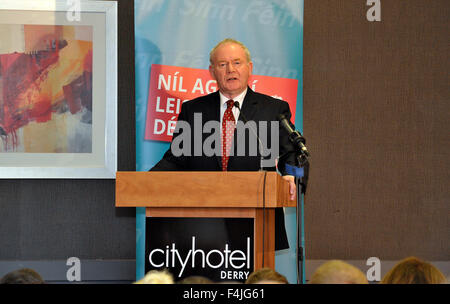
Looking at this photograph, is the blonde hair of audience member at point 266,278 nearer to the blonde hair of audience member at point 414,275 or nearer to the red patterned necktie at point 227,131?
the blonde hair of audience member at point 414,275

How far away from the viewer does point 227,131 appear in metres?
3.32

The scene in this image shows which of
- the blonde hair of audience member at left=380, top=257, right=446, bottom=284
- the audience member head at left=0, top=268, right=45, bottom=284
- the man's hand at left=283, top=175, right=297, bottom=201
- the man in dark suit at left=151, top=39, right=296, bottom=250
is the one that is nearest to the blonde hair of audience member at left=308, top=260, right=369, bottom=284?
the blonde hair of audience member at left=380, top=257, right=446, bottom=284

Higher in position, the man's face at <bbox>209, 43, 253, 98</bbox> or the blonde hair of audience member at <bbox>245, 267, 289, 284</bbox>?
the man's face at <bbox>209, 43, 253, 98</bbox>

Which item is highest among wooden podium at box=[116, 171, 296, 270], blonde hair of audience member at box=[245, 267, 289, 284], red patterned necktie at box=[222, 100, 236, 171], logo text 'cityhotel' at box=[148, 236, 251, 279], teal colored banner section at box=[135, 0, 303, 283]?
teal colored banner section at box=[135, 0, 303, 283]

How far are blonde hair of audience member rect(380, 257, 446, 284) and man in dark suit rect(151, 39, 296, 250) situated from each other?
A: 1.94 meters

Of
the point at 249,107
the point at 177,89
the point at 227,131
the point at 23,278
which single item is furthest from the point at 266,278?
the point at 177,89

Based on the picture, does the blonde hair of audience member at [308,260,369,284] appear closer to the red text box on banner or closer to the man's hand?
the man's hand

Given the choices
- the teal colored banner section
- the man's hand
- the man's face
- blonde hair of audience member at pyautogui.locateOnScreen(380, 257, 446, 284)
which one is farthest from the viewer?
the teal colored banner section

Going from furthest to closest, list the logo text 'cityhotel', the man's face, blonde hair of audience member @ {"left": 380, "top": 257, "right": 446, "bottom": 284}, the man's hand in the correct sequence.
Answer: the man's face < the man's hand < the logo text 'cityhotel' < blonde hair of audience member @ {"left": 380, "top": 257, "right": 446, "bottom": 284}

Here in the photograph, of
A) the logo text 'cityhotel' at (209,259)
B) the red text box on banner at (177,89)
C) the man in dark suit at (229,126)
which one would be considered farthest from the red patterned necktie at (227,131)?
the logo text 'cityhotel' at (209,259)

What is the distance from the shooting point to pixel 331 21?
14.5 ft

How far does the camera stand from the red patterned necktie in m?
3.30

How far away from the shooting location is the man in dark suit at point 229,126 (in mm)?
3314
